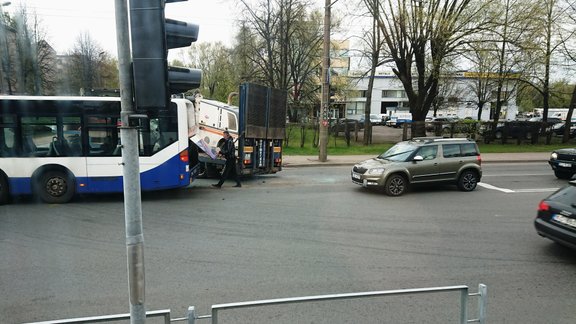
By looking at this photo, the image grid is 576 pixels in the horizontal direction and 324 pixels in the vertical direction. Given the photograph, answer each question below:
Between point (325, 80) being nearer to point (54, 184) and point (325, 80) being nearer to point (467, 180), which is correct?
point (467, 180)

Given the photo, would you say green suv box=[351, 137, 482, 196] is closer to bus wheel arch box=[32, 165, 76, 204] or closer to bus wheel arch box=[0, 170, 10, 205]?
bus wheel arch box=[32, 165, 76, 204]

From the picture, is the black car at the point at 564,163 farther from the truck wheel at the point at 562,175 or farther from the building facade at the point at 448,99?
the building facade at the point at 448,99

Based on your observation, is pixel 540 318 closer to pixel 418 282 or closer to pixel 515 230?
pixel 418 282

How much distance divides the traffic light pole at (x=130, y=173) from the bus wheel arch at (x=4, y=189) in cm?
875

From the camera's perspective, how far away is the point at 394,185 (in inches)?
427

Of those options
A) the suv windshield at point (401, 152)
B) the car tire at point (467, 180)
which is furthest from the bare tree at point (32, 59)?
the car tire at point (467, 180)

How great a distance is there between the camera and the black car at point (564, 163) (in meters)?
13.3

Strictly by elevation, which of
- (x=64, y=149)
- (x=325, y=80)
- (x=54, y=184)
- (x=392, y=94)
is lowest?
(x=54, y=184)

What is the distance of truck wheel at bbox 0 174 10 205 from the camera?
908 centimetres

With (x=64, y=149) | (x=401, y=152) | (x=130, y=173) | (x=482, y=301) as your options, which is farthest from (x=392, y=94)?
(x=130, y=173)

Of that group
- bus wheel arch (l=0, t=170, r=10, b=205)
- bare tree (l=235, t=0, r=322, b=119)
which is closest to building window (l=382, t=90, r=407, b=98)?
bare tree (l=235, t=0, r=322, b=119)

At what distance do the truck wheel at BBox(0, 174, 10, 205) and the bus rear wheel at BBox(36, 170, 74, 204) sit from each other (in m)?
0.66

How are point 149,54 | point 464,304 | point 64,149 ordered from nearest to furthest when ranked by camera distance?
point 149,54, point 464,304, point 64,149

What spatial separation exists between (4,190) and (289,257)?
7687 mm
